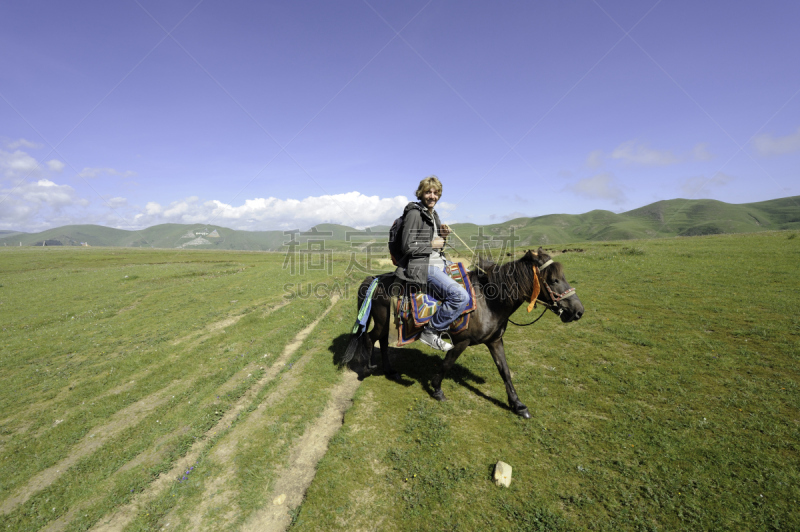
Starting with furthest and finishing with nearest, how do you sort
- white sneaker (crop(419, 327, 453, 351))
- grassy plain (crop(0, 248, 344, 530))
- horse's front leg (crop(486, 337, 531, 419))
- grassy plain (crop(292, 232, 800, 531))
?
white sneaker (crop(419, 327, 453, 351))
horse's front leg (crop(486, 337, 531, 419))
grassy plain (crop(0, 248, 344, 530))
grassy plain (crop(292, 232, 800, 531))

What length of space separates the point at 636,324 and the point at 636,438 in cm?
762

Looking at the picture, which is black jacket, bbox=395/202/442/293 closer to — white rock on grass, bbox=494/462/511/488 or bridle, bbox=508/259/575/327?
bridle, bbox=508/259/575/327

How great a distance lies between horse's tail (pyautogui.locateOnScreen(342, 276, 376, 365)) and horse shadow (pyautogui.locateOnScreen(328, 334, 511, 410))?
79 cm

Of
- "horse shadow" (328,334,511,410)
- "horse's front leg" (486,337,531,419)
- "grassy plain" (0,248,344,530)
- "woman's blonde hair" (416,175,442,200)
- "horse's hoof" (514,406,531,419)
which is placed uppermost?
"woman's blonde hair" (416,175,442,200)

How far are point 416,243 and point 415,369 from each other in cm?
516

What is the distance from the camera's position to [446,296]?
703 cm

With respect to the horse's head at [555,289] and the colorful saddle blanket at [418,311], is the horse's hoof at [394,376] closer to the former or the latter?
the colorful saddle blanket at [418,311]

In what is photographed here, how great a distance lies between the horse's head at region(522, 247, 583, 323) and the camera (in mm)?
6285

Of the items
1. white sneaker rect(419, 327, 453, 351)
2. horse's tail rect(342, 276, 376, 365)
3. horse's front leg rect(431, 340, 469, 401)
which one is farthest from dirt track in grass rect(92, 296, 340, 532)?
white sneaker rect(419, 327, 453, 351)

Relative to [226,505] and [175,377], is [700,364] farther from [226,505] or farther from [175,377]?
[175,377]

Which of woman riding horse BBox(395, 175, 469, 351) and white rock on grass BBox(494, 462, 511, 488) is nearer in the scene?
white rock on grass BBox(494, 462, 511, 488)

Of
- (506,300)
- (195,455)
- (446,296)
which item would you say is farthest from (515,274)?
(195,455)

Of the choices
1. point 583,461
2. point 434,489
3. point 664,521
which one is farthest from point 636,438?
point 434,489

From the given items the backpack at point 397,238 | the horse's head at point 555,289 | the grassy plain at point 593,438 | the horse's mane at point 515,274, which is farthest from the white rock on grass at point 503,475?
the backpack at point 397,238
